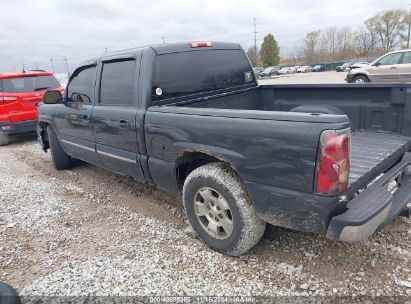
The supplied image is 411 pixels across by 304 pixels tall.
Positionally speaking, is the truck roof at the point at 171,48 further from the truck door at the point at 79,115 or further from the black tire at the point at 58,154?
the black tire at the point at 58,154

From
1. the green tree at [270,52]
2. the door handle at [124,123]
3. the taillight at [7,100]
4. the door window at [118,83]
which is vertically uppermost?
the green tree at [270,52]

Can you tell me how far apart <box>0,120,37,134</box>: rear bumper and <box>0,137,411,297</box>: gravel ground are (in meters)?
4.09

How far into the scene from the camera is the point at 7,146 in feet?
26.6

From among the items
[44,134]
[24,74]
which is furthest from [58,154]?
[24,74]

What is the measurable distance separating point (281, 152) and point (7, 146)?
26.1ft

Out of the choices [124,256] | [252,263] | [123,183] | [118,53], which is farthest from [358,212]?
[123,183]

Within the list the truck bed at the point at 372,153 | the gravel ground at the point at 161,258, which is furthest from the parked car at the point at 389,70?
the gravel ground at the point at 161,258

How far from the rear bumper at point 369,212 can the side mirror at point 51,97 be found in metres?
4.30

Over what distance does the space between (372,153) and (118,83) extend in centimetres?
272

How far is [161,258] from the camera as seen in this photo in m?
3.00

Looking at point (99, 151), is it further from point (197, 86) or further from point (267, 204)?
point (267, 204)

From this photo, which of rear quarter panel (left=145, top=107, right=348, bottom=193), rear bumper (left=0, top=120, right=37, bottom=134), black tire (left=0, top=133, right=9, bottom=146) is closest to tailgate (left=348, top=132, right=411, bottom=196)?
rear quarter panel (left=145, top=107, right=348, bottom=193)

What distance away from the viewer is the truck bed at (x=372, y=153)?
257cm

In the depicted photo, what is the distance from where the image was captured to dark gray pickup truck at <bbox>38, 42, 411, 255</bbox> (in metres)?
2.20
